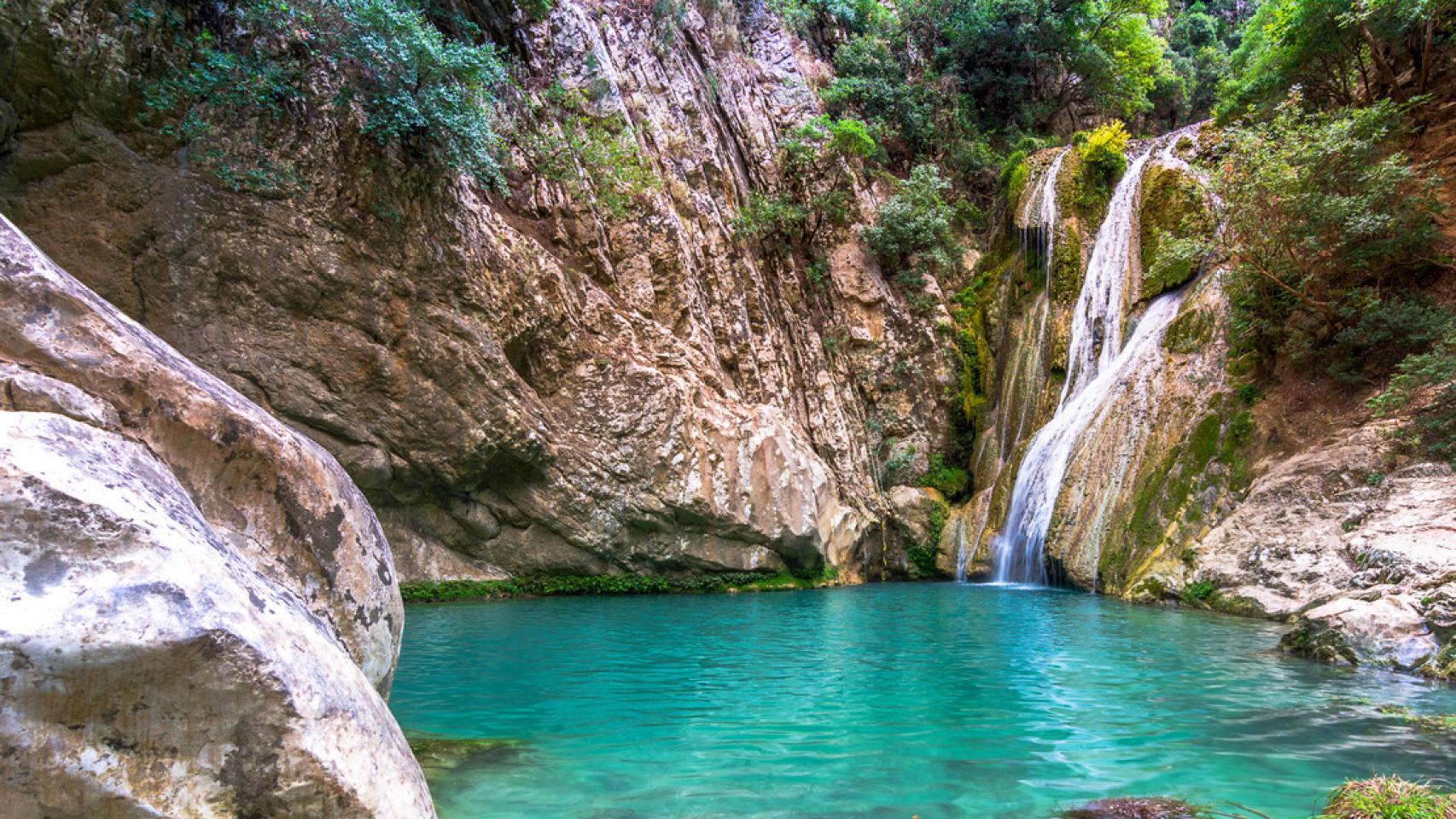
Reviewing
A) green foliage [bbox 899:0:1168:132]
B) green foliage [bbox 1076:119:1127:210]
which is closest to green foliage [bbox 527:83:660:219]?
green foliage [bbox 1076:119:1127:210]

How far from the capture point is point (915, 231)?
23.1 m

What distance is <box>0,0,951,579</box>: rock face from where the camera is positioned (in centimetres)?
1127

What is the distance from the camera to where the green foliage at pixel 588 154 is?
16219 millimetres

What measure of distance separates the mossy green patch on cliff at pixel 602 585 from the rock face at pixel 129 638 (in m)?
11.6

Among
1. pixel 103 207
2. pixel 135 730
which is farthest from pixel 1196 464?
pixel 103 207

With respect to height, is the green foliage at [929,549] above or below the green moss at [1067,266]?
below

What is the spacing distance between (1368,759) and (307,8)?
49.5ft

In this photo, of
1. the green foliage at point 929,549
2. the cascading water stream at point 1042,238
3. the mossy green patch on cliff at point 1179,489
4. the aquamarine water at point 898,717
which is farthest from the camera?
the green foliage at point 929,549

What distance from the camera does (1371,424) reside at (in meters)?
11.9

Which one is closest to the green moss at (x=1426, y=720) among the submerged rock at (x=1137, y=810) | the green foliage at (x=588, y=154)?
the submerged rock at (x=1137, y=810)

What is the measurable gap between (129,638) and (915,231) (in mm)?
22797

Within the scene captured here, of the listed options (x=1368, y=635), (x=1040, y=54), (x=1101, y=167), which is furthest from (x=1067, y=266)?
(x=1368, y=635)

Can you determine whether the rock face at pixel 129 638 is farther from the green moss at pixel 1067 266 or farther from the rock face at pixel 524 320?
the green moss at pixel 1067 266

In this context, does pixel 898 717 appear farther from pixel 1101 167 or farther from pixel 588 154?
pixel 1101 167
